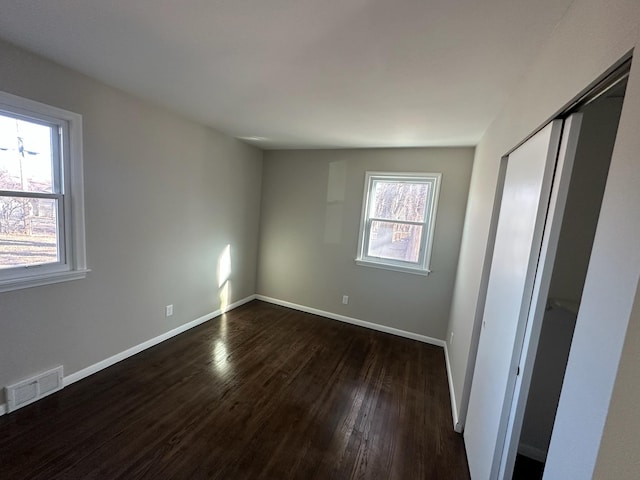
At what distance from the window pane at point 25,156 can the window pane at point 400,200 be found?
3.24 m

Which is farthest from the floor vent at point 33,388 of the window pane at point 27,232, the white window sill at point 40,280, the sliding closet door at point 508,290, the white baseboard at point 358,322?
the sliding closet door at point 508,290

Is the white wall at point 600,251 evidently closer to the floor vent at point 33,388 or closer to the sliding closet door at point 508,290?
the sliding closet door at point 508,290

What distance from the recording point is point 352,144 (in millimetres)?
3426

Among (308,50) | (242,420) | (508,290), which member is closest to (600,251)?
(508,290)

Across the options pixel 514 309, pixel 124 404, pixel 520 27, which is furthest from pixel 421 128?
pixel 124 404

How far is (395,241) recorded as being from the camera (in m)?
3.64

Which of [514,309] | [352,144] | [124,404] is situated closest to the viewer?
[514,309]

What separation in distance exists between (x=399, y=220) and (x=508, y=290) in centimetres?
221

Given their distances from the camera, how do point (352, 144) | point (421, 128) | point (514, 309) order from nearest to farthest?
point (514, 309) → point (421, 128) → point (352, 144)

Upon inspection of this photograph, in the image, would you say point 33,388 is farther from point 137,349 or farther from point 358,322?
point 358,322

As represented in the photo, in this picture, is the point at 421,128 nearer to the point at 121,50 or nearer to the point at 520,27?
the point at 520,27

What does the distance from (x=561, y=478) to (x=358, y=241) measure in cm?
308

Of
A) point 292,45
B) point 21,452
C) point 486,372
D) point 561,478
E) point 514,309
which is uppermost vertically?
point 292,45

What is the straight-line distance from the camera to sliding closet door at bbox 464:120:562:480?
1208 millimetres
